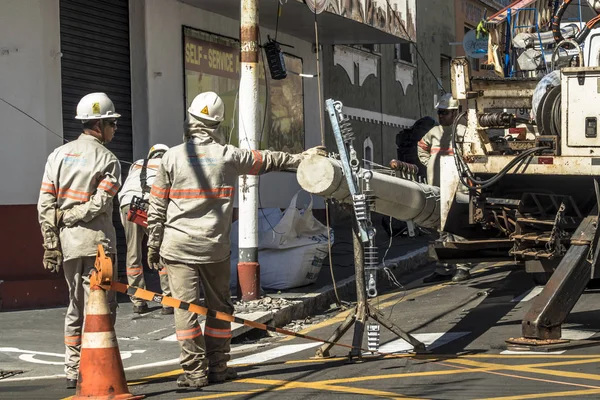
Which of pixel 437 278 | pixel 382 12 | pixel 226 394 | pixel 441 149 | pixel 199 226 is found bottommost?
pixel 226 394

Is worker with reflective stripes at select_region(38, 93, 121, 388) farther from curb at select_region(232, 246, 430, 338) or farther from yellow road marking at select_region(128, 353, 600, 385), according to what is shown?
curb at select_region(232, 246, 430, 338)

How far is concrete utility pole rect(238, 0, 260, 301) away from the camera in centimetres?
1145

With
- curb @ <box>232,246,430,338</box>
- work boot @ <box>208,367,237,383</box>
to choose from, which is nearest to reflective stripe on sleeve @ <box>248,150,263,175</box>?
work boot @ <box>208,367,237,383</box>

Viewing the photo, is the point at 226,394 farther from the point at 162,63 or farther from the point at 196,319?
the point at 162,63

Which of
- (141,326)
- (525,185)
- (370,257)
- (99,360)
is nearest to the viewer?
(99,360)

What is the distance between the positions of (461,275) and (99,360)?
23.8 ft

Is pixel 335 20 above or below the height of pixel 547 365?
above

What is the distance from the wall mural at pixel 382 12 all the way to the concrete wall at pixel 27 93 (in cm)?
413

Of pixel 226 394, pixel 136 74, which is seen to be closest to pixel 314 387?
pixel 226 394

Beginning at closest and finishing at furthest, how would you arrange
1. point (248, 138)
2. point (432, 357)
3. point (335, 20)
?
point (432, 357) < point (248, 138) < point (335, 20)

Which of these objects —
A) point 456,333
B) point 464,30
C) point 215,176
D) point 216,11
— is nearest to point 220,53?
point 216,11

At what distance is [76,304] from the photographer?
777cm

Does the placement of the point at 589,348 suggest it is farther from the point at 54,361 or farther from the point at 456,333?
the point at 54,361

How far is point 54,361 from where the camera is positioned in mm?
9070
